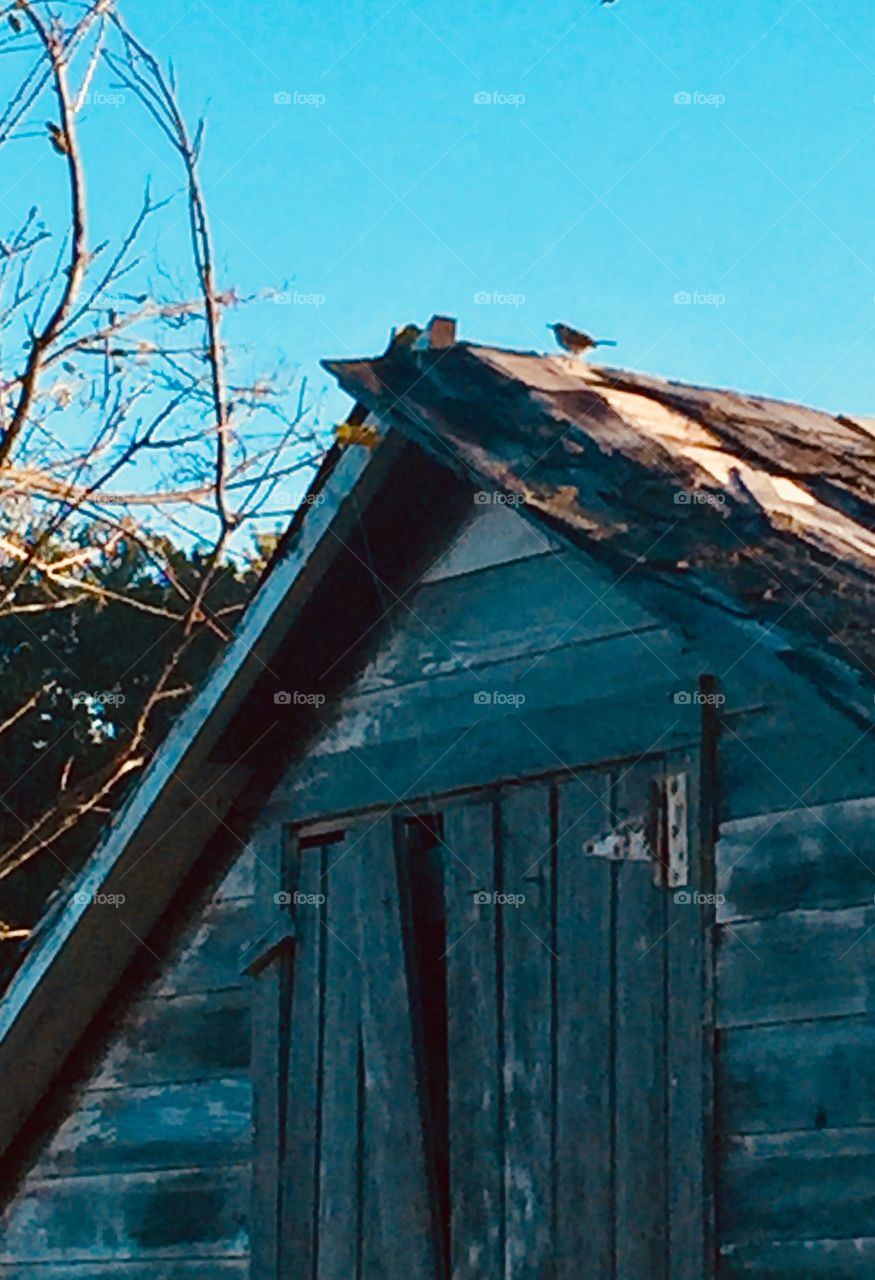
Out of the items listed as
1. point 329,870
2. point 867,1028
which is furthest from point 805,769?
point 329,870

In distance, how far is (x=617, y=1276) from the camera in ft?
18.2

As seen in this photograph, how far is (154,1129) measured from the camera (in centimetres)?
725

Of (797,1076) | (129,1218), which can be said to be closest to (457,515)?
(797,1076)

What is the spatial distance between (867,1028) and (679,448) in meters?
1.55

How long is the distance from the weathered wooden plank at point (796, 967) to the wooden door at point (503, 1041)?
88mm

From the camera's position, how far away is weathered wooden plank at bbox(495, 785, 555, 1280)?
5789mm

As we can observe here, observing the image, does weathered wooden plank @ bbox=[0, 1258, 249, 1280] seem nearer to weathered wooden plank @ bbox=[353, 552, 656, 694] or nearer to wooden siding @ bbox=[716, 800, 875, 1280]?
weathered wooden plank @ bbox=[353, 552, 656, 694]

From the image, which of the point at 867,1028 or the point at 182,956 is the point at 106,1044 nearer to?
the point at 182,956
